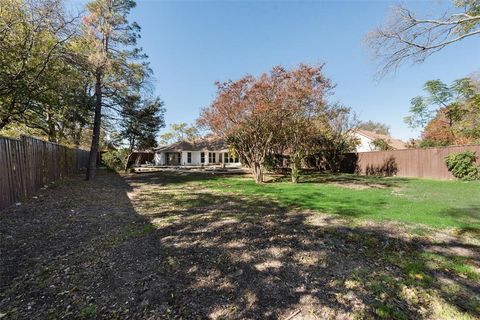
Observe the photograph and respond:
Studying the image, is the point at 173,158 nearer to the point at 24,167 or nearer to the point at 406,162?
the point at 406,162

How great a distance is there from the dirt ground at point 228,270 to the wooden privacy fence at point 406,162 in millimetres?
12023

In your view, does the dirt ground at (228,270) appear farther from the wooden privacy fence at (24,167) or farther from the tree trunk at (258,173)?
the tree trunk at (258,173)

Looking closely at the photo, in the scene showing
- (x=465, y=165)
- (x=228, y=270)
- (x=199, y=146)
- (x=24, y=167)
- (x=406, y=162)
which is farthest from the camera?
(x=199, y=146)

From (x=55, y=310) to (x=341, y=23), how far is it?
12032 mm

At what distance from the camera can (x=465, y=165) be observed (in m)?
12.0

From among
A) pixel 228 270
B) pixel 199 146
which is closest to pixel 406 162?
pixel 228 270

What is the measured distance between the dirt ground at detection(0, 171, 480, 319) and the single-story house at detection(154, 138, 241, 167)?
30495 mm

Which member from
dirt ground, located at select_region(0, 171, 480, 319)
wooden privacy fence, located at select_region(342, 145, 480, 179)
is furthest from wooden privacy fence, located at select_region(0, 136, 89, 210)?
wooden privacy fence, located at select_region(342, 145, 480, 179)

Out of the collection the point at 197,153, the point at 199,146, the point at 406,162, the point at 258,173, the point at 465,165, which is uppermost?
the point at 199,146

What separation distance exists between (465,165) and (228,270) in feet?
48.3

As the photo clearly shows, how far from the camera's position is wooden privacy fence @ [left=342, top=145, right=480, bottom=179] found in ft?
43.5

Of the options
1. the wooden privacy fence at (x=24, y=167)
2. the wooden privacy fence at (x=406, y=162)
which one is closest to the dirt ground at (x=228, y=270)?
the wooden privacy fence at (x=24, y=167)

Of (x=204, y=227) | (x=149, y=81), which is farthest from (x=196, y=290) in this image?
(x=149, y=81)

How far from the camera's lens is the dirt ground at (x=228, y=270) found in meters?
2.22
